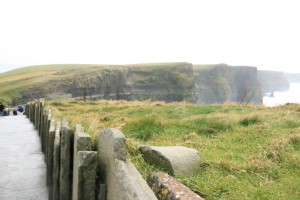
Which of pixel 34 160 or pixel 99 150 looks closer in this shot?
pixel 99 150

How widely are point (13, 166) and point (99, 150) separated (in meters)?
4.35

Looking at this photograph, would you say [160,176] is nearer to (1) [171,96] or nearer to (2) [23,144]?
(2) [23,144]

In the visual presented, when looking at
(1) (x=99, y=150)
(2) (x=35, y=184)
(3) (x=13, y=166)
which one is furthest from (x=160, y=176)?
(3) (x=13, y=166)

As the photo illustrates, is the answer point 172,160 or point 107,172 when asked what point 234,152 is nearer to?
point 172,160

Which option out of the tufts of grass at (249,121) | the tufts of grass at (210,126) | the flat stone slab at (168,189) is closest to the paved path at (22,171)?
the flat stone slab at (168,189)

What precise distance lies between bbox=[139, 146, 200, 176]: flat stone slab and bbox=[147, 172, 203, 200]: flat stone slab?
0.63 meters

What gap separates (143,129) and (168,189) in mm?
4916

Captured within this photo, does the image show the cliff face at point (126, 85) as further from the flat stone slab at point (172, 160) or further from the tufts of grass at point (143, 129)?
the flat stone slab at point (172, 160)

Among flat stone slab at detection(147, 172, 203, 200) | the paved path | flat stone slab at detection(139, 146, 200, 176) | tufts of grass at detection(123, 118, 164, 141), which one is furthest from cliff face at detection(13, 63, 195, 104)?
flat stone slab at detection(147, 172, 203, 200)

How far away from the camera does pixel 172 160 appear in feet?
16.0

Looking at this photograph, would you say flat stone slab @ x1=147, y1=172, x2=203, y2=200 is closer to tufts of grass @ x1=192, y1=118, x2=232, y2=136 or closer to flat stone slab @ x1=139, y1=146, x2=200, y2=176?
flat stone slab @ x1=139, y1=146, x2=200, y2=176

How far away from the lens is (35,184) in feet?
20.8

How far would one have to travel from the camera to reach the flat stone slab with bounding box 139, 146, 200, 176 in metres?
4.84

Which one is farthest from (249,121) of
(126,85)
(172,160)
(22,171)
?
(126,85)
